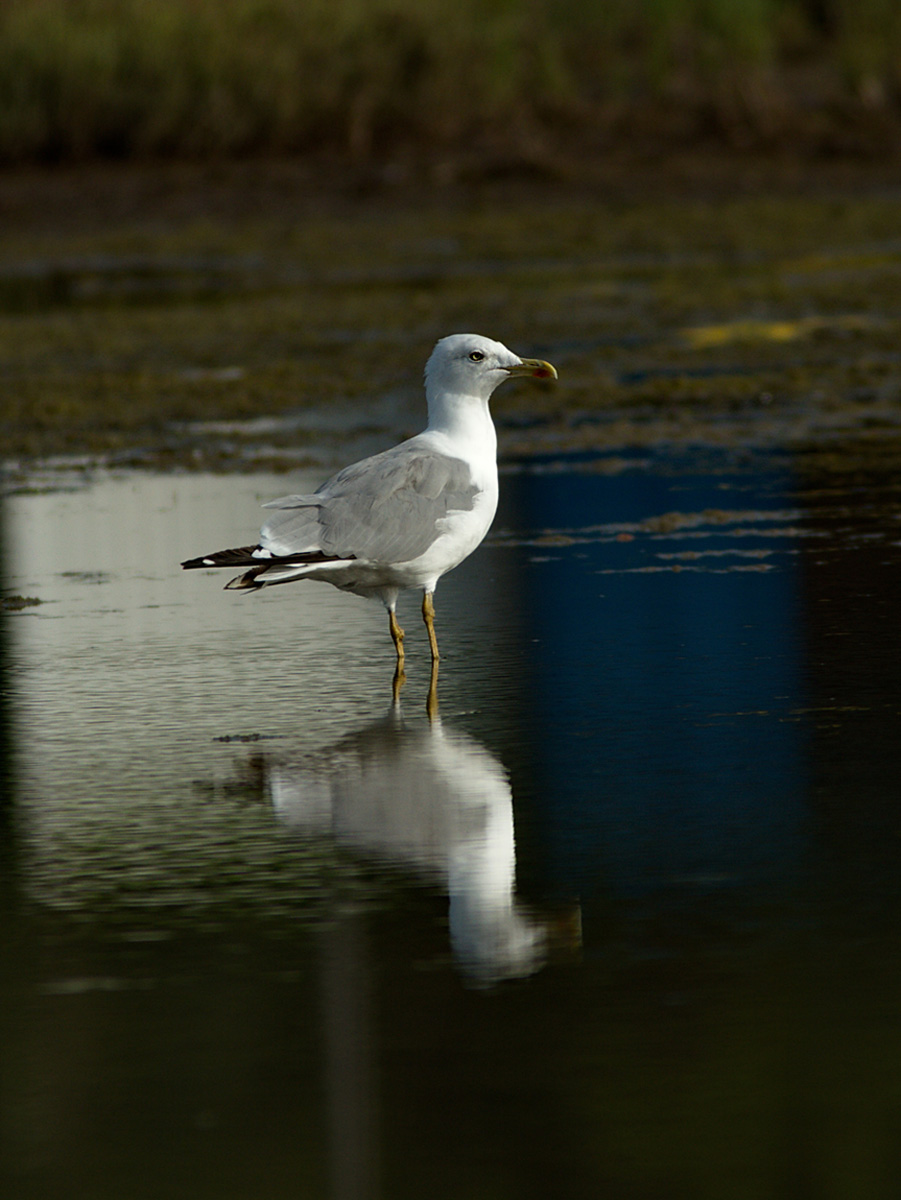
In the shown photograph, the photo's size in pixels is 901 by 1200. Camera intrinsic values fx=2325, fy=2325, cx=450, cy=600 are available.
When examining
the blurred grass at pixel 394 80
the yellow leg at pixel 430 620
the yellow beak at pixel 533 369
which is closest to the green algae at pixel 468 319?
the blurred grass at pixel 394 80

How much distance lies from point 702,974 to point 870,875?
0.73 meters

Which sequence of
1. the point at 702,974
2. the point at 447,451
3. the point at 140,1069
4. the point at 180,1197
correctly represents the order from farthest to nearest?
the point at 447,451, the point at 702,974, the point at 140,1069, the point at 180,1197

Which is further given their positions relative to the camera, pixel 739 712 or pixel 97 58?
pixel 97 58

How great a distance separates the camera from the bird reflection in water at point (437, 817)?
187 inches

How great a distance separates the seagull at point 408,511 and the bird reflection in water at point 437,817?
52 centimetres

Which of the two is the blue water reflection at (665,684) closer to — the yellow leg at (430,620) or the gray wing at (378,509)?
the yellow leg at (430,620)

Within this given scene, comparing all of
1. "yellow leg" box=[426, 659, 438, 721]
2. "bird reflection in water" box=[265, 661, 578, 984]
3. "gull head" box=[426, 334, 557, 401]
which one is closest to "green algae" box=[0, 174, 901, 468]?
"gull head" box=[426, 334, 557, 401]

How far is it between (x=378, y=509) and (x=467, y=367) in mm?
747

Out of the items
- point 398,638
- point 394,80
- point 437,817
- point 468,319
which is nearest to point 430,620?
point 398,638

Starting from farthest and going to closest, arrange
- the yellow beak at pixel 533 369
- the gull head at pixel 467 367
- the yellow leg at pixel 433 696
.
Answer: the yellow beak at pixel 533 369 < the gull head at pixel 467 367 < the yellow leg at pixel 433 696

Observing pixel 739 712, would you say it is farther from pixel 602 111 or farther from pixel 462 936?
pixel 602 111

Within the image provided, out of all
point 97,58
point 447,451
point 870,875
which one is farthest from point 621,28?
point 870,875

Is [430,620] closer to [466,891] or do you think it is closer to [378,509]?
[378,509]

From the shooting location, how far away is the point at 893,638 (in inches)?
296
